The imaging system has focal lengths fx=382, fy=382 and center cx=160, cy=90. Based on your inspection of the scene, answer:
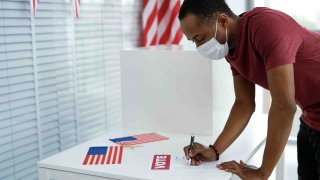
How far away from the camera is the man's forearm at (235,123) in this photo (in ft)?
4.84

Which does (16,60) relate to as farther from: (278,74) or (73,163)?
(278,74)

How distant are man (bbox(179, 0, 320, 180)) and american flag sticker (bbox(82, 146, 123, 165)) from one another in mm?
282

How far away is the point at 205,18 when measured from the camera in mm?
1247

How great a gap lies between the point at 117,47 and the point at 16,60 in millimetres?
1013

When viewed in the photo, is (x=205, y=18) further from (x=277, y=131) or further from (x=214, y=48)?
(x=277, y=131)

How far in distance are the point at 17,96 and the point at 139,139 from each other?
2.48ft

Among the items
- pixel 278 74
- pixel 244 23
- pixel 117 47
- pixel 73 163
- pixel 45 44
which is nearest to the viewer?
pixel 278 74

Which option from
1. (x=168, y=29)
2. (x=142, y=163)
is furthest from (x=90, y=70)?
(x=142, y=163)

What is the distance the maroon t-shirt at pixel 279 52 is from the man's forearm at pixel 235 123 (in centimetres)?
15

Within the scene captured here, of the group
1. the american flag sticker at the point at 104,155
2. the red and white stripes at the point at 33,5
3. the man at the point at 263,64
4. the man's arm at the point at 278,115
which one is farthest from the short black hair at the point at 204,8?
the red and white stripes at the point at 33,5

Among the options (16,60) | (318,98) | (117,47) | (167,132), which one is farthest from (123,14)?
(318,98)

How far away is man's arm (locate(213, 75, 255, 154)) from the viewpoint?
1466 millimetres

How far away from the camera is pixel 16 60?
2014 millimetres

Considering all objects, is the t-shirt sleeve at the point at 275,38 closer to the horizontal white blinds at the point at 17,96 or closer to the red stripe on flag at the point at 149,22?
the horizontal white blinds at the point at 17,96
